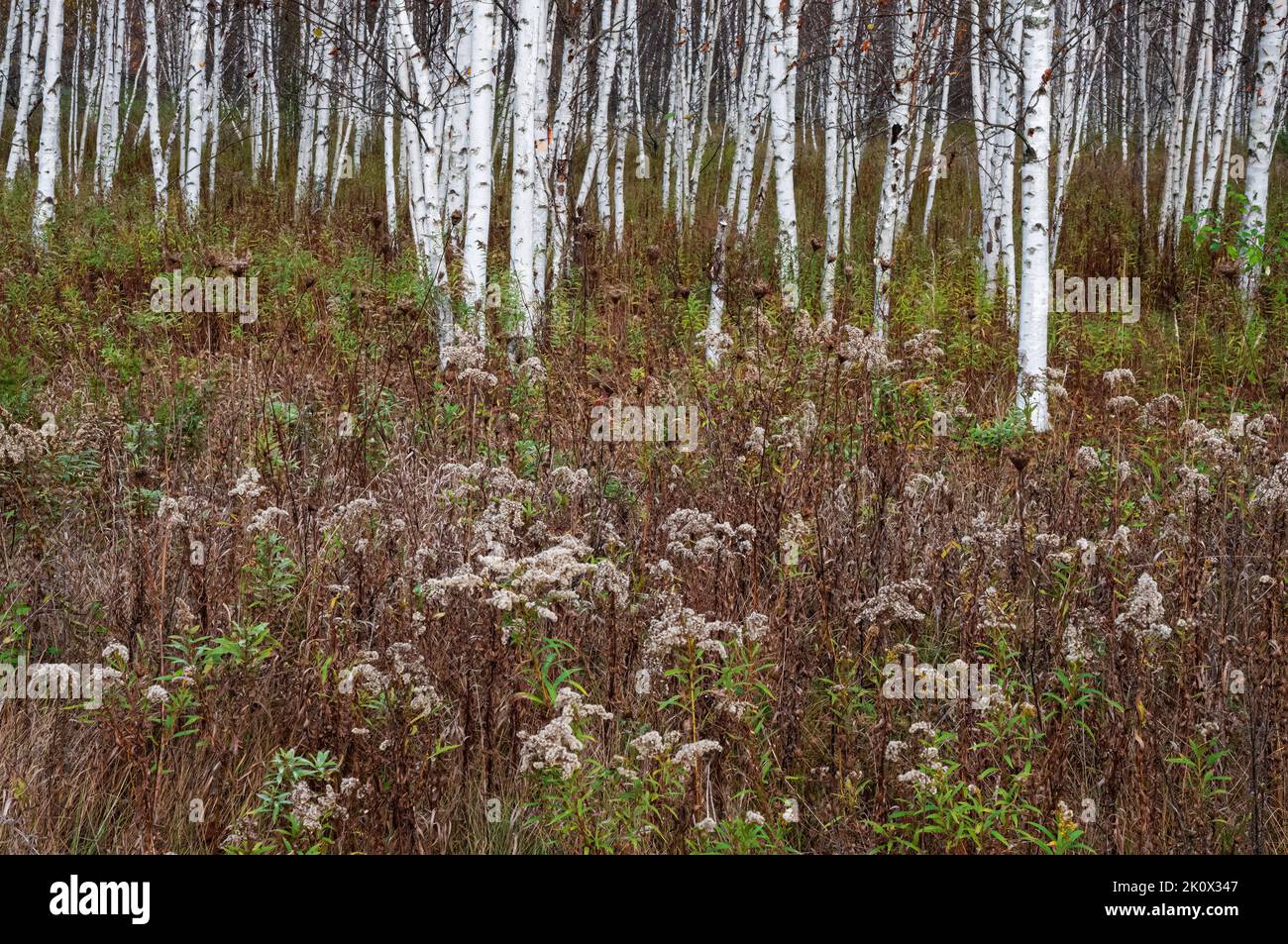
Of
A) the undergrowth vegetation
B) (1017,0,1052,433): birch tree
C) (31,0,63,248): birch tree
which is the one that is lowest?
the undergrowth vegetation

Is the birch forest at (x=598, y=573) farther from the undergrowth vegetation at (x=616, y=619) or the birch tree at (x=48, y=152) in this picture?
the birch tree at (x=48, y=152)

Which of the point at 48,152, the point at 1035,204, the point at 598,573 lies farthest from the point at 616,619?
the point at 48,152

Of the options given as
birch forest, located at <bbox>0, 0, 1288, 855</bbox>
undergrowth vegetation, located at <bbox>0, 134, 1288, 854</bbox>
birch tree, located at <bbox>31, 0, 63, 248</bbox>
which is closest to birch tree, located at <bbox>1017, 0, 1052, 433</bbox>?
birch forest, located at <bbox>0, 0, 1288, 855</bbox>

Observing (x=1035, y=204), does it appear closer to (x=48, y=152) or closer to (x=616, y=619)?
(x=616, y=619)

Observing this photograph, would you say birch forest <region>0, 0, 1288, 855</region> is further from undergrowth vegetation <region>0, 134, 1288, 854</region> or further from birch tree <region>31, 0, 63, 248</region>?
birch tree <region>31, 0, 63, 248</region>

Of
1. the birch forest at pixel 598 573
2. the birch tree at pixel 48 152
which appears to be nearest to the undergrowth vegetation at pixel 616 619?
the birch forest at pixel 598 573

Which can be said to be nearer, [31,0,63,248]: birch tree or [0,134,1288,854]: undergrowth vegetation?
[0,134,1288,854]: undergrowth vegetation

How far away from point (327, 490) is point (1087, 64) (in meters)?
17.1

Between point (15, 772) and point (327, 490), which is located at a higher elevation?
point (327, 490)

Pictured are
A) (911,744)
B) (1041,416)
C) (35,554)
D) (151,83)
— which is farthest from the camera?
(151,83)
